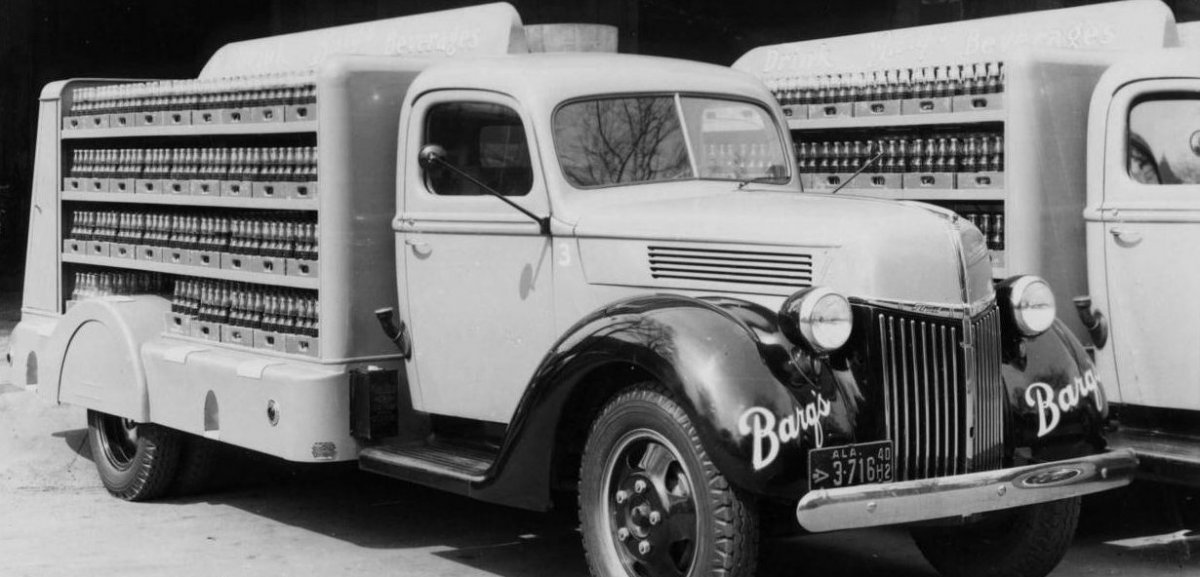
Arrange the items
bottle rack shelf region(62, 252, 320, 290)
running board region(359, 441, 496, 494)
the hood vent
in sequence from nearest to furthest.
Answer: the hood vent
running board region(359, 441, 496, 494)
bottle rack shelf region(62, 252, 320, 290)

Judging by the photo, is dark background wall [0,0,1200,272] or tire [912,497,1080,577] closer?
tire [912,497,1080,577]

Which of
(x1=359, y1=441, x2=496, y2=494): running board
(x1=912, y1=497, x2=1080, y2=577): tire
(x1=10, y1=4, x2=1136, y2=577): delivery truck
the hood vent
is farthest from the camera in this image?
(x1=359, y1=441, x2=496, y2=494): running board

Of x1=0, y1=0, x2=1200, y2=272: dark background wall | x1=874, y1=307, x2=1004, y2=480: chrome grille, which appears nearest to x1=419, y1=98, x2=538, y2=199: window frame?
x1=874, y1=307, x2=1004, y2=480: chrome grille

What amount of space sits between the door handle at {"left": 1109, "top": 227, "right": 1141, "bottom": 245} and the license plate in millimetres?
2026

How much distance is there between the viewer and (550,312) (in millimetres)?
5941

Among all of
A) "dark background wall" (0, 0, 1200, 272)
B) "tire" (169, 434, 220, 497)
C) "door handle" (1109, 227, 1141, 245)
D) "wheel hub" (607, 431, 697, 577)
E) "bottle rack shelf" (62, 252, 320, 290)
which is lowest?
"tire" (169, 434, 220, 497)

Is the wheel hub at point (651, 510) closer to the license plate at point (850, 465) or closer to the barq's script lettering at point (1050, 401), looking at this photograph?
the license plate at point (850, 465)

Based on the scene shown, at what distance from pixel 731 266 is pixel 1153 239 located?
2.02 m

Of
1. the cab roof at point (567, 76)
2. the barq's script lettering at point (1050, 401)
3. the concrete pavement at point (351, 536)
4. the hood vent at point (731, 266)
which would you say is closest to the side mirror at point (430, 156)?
the cab roof at point (567, 76)

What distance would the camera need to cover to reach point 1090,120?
6625 millimetres

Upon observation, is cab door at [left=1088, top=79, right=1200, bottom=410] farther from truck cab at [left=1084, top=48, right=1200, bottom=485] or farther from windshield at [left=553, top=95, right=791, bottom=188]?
windshield at [left=553, top=95, right=791, bottom=188]

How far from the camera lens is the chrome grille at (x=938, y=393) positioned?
16.5ft

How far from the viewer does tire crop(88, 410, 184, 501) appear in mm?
7641

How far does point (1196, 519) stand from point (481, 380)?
11.0 feet
